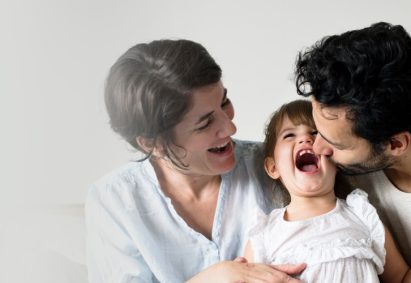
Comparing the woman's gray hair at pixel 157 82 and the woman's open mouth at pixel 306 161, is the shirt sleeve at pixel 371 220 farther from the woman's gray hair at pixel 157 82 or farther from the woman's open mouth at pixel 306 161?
the woman's gray hair at pixel 157 82

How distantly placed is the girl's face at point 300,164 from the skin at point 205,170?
0.40ft

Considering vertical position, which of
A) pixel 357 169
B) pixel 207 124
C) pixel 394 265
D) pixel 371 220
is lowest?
pixel 394 265

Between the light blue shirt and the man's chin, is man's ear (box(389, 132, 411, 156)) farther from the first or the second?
the light blue shirt

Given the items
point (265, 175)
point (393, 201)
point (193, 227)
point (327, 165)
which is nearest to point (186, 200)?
point (193, 227)

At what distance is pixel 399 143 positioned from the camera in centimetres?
107

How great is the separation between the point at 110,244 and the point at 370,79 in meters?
0.68

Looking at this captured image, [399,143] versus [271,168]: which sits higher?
[399,143]

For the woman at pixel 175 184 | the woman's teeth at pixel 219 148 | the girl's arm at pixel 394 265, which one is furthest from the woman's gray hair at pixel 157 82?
the girl's arm at pixel 394 265

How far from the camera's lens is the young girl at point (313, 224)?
112 cm

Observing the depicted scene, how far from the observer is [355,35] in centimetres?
102

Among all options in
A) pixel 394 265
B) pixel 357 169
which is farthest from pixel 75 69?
pixel 394 265

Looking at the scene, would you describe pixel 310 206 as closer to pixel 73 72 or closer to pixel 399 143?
pixel 399 143

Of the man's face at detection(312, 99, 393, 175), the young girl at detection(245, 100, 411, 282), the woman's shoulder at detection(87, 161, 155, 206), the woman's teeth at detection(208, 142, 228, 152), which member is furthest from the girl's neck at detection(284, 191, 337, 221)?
the woman's shoulder at detection(87, 161, 155, 206)

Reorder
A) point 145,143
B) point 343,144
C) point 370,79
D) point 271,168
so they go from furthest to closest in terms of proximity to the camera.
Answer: point 271,168
point 145,143
point 343,144
point 370,79
